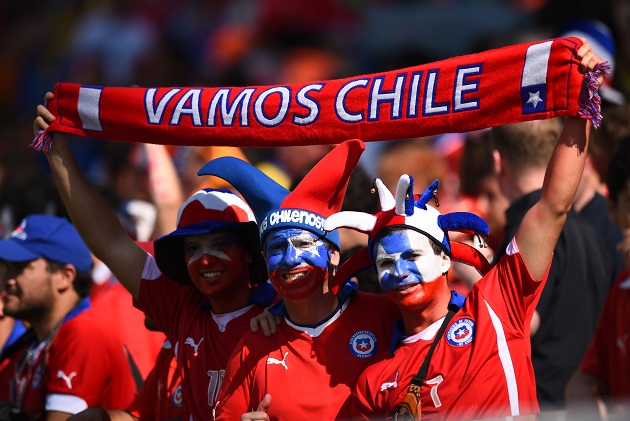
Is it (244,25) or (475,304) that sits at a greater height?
(244,25)

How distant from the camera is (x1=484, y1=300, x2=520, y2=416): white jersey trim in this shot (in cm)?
393

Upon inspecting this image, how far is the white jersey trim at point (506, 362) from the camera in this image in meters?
3.93

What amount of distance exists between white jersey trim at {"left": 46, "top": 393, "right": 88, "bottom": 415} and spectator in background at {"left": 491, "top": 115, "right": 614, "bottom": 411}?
210 centimetres

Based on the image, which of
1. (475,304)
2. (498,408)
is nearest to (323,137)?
(475,304)

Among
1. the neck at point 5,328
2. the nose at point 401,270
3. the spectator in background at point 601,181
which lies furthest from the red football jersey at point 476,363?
the neck at point 5,328

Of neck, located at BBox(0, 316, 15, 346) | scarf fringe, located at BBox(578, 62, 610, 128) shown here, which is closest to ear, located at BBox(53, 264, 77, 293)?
neck, located at BBox(0, 316, 15, 346)

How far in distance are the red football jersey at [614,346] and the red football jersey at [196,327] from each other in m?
1.35

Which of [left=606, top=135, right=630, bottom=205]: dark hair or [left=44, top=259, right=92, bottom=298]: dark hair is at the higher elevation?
[left=606, top=135, right=630, bottom=205]: dark hair

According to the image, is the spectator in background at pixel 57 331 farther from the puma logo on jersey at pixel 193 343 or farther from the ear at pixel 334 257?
the ear at pixel 334 257

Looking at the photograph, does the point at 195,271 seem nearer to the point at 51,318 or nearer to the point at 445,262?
the point at 445,262

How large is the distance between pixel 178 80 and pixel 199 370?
9.23 m

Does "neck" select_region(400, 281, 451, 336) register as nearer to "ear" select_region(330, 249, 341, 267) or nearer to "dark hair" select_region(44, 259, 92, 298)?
"ear" select_region(330, 249, 341, 267)

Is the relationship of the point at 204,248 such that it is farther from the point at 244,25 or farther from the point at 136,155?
the point at 244,25

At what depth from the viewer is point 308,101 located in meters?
4.81
